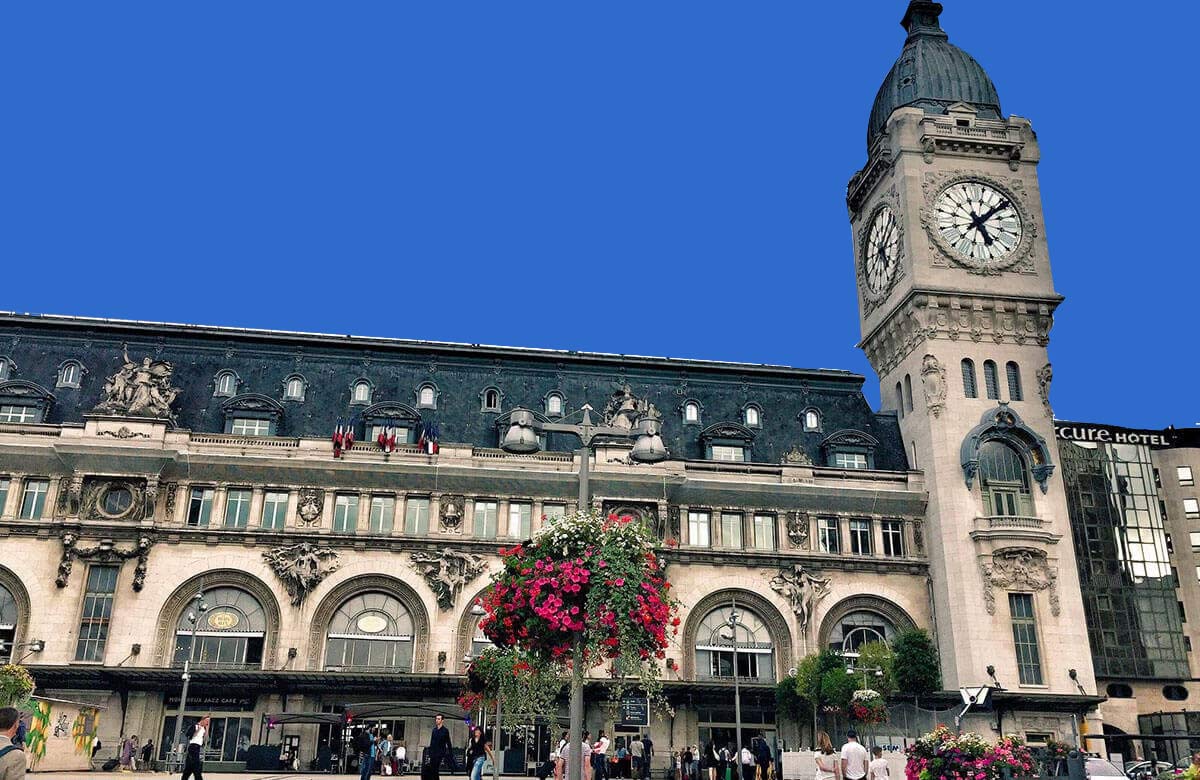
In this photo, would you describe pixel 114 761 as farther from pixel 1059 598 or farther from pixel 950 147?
pixel 950 147

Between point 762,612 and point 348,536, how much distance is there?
22.6 meters

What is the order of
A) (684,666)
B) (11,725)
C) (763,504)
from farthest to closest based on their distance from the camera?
1. (763,504)
2. (684,666)
3. (11,725)

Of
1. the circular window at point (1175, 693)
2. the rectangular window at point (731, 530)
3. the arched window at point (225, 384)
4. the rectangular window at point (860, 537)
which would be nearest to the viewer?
the rectangular window at point (731, 530)

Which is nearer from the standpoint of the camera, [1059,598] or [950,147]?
[1059,598]

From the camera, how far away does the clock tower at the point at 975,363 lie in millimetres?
56219

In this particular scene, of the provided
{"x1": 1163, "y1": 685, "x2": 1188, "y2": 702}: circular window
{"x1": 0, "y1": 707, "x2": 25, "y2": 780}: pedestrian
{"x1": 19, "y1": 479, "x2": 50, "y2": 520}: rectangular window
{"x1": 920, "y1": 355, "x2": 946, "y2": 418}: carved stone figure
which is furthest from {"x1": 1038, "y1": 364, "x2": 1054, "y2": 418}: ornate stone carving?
{"x1": 0, "y1": 707, "x2": 25, "y2": 780}: pedestrian

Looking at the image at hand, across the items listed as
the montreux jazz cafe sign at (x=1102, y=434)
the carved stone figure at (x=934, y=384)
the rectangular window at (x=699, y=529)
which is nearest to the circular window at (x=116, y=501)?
the rectangular window at (x=699, y=529)

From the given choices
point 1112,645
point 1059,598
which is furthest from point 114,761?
point 1112,645

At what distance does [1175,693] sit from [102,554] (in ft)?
215

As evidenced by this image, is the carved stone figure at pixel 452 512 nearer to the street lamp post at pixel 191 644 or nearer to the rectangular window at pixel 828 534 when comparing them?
the street lamp post at pixel 191 644

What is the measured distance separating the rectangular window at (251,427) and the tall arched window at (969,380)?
39620 mm

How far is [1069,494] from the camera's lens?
246 feet

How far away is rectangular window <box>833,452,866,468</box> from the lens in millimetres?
64000

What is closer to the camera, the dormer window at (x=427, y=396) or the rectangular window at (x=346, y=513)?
the rectangular window at (x=346, y=513)
